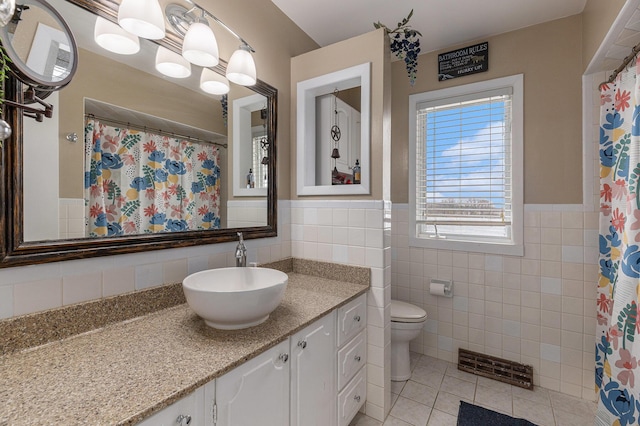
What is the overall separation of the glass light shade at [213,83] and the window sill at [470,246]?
186 cm

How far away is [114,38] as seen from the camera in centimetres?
109

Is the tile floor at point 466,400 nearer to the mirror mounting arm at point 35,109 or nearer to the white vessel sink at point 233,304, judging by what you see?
the white vessel sink at point 233,304

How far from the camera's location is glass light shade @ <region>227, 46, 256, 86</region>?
1438 millimetres

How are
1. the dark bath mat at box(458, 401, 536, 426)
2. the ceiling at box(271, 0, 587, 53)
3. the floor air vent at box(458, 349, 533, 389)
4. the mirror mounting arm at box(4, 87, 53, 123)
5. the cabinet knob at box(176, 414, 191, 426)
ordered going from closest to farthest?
the cabinet knob at box(176, 414, 191, 426)
the mirror mounting arm at box(4, 87, 53, 123)
the dark bath mat at box(458, 401, 536, 426)
the ceiling at box(271, 0, 587, 53)
the floor air vent at box(458, 349, 533, 389)

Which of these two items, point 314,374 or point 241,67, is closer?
point 314,374

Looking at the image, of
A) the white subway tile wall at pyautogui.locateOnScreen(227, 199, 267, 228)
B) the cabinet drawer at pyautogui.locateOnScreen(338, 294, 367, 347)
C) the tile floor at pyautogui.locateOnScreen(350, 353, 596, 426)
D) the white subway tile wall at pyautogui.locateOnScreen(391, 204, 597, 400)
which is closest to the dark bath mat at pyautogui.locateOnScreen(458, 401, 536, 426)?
the tile floor at pyautogui.locateOnScreen(350, 353, 596, 426)

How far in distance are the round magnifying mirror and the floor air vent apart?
2.84 meters

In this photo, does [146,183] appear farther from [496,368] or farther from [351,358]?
[496,368]

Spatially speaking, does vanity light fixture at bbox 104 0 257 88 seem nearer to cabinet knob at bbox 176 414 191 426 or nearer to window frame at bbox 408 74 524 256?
cabinet knob at bbox 176 414 191 426

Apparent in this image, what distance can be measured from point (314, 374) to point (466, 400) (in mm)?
1269

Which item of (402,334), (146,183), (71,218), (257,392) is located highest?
(146,183)

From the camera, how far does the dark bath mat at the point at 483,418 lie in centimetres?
170

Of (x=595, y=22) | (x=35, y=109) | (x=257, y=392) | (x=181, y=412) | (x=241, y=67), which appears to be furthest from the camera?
(x=595, y=22)

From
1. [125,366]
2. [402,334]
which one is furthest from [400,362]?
[125,366]
